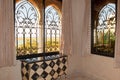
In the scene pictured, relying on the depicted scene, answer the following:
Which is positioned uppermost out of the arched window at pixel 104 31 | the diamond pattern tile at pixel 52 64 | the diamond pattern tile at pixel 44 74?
the arched window at pixel 104 31

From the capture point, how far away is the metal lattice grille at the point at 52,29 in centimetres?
394

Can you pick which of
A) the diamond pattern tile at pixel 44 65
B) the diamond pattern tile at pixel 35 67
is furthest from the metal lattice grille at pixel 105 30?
the diamond pattern tile at pixel 35 67

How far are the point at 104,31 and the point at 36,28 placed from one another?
178 centimetres

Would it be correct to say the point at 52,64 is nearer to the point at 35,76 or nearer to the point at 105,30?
the point at 35,76

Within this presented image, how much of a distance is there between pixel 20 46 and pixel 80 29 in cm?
183

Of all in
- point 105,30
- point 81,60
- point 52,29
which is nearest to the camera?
point 105,30

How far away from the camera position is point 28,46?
3635 mm

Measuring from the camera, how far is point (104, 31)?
3.97 metres

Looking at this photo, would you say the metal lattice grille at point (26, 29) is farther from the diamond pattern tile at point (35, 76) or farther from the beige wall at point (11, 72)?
the diamond pattern tile at point (35, 76)

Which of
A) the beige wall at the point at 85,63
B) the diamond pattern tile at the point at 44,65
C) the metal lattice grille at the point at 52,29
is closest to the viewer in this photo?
the diamond pattern tile at the point at 44,65

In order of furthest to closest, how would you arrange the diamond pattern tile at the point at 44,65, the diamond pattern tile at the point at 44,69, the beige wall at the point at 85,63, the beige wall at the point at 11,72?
the beige wall at the point at 85,63
the diamond pattern tile at the point at 44,65
the diamond pattern tile at the point at 44,69
the beige wall at the point at 11,72

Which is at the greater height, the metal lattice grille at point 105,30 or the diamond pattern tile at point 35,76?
the metal lattice grille at point 105,30

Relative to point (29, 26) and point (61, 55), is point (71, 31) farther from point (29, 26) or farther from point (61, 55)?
point (29, 26)

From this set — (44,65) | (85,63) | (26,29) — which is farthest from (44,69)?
(85,63)
